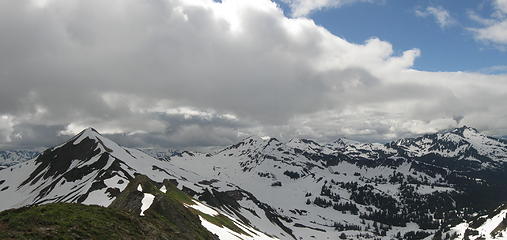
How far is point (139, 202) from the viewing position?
62.8m

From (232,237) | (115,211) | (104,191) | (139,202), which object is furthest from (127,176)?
(115,211)

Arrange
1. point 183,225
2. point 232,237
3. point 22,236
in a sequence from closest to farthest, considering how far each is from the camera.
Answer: point 22,236 < point 183,225 < point 232,237

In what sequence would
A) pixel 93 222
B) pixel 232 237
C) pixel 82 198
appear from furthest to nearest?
pixel 82 198, pixel 232 237, pixel 93 222

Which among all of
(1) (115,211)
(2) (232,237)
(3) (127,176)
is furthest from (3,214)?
(3) (127,176)

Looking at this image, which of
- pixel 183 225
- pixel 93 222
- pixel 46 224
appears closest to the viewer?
pixel 46 224

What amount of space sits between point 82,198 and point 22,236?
137120 mm

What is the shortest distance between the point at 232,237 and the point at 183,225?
30133 mm

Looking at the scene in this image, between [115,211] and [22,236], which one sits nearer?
[22,236]

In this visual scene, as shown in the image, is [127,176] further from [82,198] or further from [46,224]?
[46,224]

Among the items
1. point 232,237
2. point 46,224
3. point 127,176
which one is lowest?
point 232,237

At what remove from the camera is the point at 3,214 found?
108 feet

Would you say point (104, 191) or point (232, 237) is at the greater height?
point (104, 191)

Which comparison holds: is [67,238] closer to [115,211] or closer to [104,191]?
[115,211]

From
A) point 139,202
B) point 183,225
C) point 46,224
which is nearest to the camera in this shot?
point 46,224
